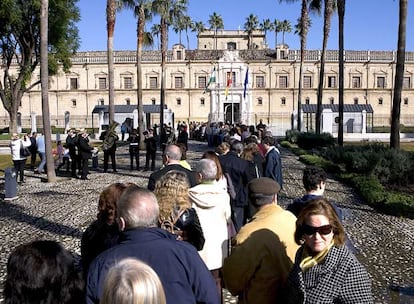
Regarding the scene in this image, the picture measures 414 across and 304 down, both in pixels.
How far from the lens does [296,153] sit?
86.6 feet

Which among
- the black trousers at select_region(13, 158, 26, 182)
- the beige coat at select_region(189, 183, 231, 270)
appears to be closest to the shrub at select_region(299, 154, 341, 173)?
the black trousers at select_region(13, 158, 26, 182)

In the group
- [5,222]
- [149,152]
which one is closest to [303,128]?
[149,152]

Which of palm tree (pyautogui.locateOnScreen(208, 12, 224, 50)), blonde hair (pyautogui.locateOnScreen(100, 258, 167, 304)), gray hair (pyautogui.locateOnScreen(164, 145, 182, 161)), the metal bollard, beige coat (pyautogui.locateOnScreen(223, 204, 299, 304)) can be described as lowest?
the metal bollard

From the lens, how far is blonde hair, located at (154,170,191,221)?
3.89 meters

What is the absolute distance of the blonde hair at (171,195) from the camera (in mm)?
3887

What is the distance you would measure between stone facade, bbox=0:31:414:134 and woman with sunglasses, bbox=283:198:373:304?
63482mm

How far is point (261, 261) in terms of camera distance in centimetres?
346

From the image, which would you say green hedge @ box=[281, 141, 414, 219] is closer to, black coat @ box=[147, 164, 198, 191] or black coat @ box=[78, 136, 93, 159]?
black coat @ box=[147, 164, 198, 191]

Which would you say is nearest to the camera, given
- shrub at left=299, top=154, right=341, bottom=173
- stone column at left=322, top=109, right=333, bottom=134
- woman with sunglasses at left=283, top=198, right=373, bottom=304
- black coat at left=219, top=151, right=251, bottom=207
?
woman with sunglasses at left=283, top=198, right=373, bottom=304

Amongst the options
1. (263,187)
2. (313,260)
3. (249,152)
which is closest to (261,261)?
(313,260)

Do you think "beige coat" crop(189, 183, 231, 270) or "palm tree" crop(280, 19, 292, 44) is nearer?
"beige coat" crop(189, 183, 231, 270)

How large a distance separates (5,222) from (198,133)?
30196 millimetres

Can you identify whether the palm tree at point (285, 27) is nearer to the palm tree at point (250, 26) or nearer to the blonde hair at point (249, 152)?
the palm tree at point (250, 26)

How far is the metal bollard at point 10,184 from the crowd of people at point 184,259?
31.3 ft
